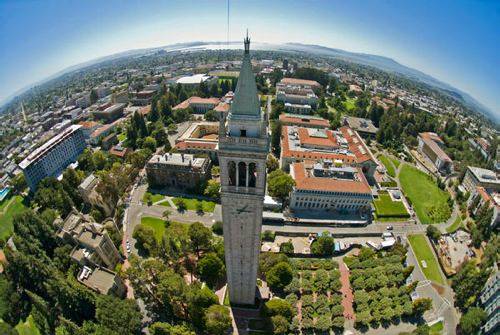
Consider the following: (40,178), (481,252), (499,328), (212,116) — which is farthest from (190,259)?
(212,116)

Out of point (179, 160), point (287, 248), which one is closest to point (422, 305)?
point (287, 248)

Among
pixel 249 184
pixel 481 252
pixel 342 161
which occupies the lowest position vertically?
pixel 481 252

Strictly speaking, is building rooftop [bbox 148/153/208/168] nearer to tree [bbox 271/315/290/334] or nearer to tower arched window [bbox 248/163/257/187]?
tree [bbox 271/315/290/334]

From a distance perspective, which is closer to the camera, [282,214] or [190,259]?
[190,259]

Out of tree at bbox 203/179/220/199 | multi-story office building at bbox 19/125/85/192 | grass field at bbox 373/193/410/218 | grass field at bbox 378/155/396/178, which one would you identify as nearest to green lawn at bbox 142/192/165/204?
tree at bbox 203/179/220/199

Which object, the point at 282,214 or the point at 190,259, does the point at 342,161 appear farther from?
the point at 190,259

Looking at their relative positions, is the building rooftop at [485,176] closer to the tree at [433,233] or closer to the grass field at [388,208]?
the grass field at [388,208]

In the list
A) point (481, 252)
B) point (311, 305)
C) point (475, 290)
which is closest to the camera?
point (311, 305)

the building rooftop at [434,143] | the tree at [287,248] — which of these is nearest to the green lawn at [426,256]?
the tree at [287,248]
